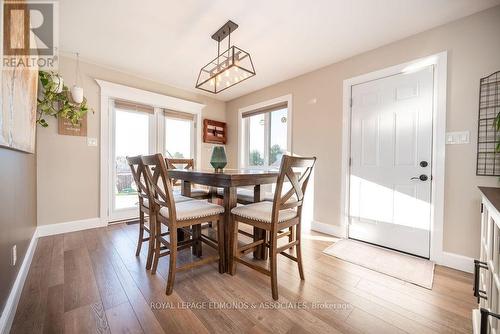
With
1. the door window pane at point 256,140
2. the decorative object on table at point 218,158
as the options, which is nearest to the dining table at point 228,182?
the decorative object on table at point 218,158

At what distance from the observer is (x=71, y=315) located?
4.12 ft

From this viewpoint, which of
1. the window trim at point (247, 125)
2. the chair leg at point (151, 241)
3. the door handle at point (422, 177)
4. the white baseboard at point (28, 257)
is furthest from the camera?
the window trim at point (247, 125)

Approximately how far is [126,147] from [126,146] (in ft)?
0.05

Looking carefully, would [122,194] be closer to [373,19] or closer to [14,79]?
[14,79]

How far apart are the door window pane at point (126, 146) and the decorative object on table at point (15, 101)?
1686 millimetres

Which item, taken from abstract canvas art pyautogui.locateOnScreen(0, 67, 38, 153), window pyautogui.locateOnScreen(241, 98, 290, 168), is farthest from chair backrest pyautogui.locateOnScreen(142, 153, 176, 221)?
window pyautogui.locateOnScreen(241, 98, 290, 168)

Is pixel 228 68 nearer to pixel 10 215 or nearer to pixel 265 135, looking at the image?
pixel 10 215

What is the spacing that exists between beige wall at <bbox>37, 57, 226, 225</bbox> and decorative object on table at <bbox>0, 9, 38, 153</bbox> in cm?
139

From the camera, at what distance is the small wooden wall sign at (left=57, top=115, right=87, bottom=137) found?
2.64 m

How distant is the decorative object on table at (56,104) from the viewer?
7.79ft

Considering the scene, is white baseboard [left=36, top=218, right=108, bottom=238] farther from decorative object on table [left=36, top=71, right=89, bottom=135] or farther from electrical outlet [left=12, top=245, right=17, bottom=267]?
electrical outlet [left=12, top=245, right=17, bottom=267]

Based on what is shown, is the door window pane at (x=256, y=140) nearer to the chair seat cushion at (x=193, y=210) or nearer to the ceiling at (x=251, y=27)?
the ceiling at (x=251, y=27)

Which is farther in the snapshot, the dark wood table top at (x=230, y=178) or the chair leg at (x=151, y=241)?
the chair leg at (x=151, y=241)

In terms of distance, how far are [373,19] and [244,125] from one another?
107 inches
